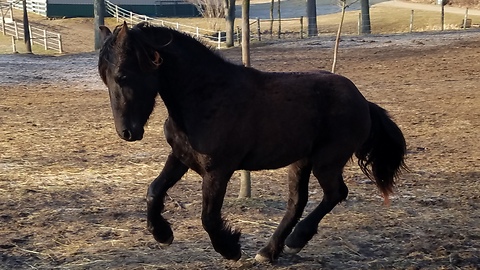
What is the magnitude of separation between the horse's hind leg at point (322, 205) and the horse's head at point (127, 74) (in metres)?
1.41

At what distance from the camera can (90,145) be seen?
9.86 m

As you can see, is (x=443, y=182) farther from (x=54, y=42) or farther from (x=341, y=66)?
(x=54, y=42)

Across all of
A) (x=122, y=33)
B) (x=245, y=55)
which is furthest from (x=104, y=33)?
(x=245, y=55)

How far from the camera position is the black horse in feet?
14.6

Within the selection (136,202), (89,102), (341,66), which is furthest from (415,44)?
(136,202)

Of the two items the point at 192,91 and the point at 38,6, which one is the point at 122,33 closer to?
the point at 192,91

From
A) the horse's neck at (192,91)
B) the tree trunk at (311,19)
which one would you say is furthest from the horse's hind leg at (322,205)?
the tree trunk at (311,19)

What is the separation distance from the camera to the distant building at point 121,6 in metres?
47.8

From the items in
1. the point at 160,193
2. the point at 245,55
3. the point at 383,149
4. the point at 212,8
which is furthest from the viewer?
the point at 212,8

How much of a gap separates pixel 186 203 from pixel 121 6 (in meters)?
45.9

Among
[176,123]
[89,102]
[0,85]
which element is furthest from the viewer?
[0,85]

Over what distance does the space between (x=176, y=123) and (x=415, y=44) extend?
789 inches

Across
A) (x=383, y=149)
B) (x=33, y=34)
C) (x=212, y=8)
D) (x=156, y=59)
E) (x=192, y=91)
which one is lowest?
(x=383, y=149)

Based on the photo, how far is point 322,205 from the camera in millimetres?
5168
